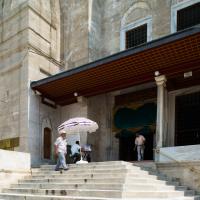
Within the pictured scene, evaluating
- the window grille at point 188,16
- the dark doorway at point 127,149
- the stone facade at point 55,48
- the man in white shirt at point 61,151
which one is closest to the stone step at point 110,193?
the man in white shirt at point 61,151

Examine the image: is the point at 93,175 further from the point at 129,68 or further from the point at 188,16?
the point at 188,16

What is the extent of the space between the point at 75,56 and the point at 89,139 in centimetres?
472

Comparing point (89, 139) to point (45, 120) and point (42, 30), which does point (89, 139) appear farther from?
point (42, 30)

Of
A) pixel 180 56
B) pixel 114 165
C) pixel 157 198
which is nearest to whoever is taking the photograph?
pixel 157 198

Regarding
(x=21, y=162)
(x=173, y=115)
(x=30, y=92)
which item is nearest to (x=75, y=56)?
(x=30, y=92)

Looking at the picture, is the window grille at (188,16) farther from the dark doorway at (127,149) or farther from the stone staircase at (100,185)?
the stone staircase at (100,185)

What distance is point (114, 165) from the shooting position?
10.8m

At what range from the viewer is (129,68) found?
1391 centimetres

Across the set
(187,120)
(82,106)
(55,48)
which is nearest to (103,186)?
(187,120)

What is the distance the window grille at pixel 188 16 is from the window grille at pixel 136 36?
5.95 feet

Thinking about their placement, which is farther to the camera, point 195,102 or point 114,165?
point 195,102

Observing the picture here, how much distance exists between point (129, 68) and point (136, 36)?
173 inches

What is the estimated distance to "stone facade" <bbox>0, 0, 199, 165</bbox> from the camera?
16.7 meters

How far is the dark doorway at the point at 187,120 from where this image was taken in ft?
47.4
